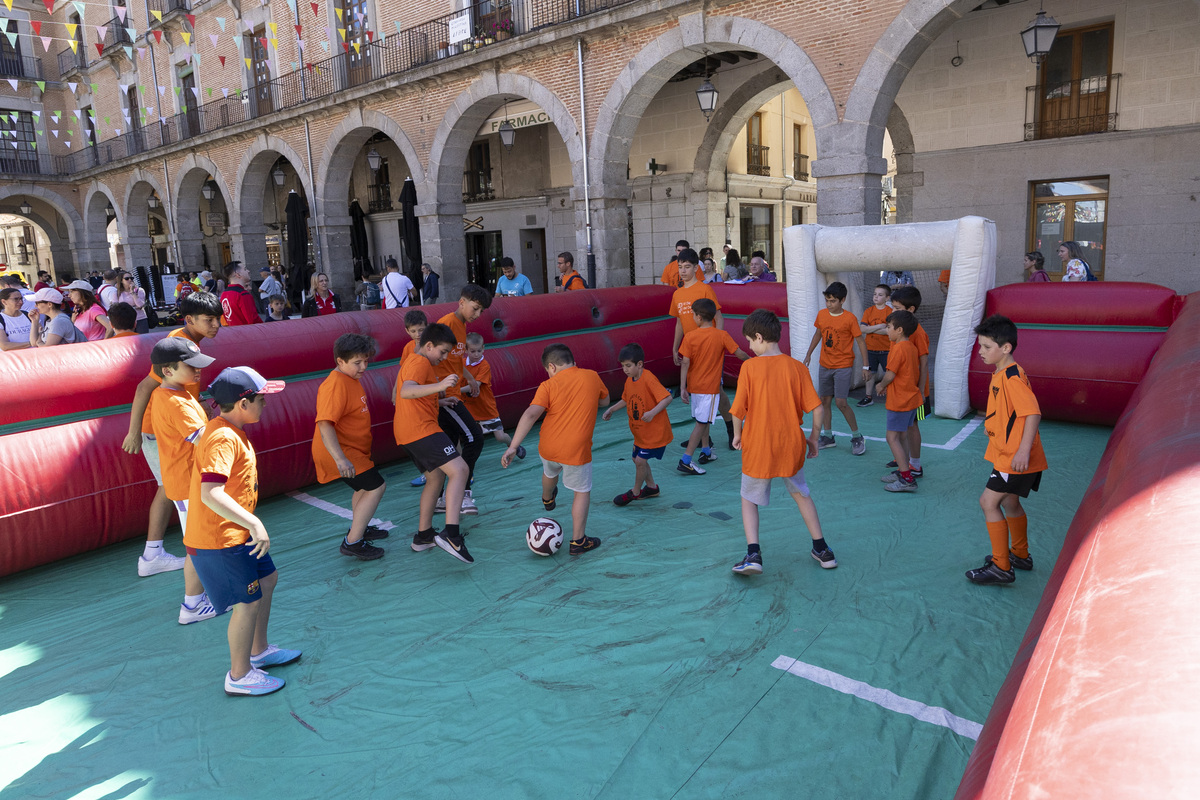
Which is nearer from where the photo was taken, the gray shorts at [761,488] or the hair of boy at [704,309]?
the gray shorts at [761,488]

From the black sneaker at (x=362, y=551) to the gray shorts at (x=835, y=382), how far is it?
424 cm

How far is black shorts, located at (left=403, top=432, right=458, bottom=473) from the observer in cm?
490

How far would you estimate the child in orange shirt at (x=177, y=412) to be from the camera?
3.96 meters

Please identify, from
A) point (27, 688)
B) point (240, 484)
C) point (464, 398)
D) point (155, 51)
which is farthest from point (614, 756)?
point (155, 51)

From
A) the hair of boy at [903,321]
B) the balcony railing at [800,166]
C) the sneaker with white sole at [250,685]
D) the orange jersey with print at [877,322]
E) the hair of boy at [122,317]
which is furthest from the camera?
the balcony railing at [800,166]

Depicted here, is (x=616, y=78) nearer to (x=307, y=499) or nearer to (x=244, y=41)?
(x=307, y=499)

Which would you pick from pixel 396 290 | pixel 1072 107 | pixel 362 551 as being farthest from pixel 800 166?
pixel 362 551

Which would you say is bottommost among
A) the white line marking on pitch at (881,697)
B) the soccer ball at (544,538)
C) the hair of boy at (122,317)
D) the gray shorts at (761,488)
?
the white line marking on pitch at (881,697)

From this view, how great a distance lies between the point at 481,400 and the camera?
6254 mm

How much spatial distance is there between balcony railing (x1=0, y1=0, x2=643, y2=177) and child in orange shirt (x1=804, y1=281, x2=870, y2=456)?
8.07 meters

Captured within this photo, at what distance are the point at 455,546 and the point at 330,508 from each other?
74.3 inches

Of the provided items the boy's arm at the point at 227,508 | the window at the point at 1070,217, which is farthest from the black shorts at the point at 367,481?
the window at the point at 1070,217

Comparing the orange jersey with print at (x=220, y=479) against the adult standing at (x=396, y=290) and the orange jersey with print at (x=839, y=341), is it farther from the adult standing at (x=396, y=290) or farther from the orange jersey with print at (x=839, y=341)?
the adult standing at (x=396, y=290)

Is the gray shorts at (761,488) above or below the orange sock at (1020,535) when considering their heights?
above
